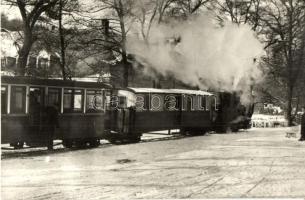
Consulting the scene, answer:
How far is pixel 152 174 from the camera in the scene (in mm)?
11156

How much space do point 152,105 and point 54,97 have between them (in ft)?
21.4

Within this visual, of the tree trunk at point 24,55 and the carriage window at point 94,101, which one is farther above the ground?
the tree trunk at point 24,55

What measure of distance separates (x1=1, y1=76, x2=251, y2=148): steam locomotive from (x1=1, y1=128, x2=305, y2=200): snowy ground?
0.92m

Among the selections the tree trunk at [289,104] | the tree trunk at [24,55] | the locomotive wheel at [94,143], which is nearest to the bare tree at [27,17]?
the tree trunk at [24,55]

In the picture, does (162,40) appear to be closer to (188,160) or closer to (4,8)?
(4,8)

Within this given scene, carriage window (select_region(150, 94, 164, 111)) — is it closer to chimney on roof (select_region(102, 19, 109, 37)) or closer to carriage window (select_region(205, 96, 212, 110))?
carriage window (select_region(205, 96, 212, 110))

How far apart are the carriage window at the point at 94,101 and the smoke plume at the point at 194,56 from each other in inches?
469

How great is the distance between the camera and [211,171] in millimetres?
11891

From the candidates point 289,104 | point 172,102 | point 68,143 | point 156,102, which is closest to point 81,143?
point 68,143

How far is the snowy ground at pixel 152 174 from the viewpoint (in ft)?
29.1

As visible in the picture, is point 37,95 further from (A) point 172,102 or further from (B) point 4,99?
(A) point 172,102

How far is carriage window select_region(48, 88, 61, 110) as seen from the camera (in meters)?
16.7

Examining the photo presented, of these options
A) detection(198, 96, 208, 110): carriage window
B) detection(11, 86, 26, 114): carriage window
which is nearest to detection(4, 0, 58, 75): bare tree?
detection(11, 86, 26, 114): carriage window

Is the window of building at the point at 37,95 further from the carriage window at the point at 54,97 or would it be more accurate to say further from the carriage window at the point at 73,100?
the carriage window at the point at 73,100
